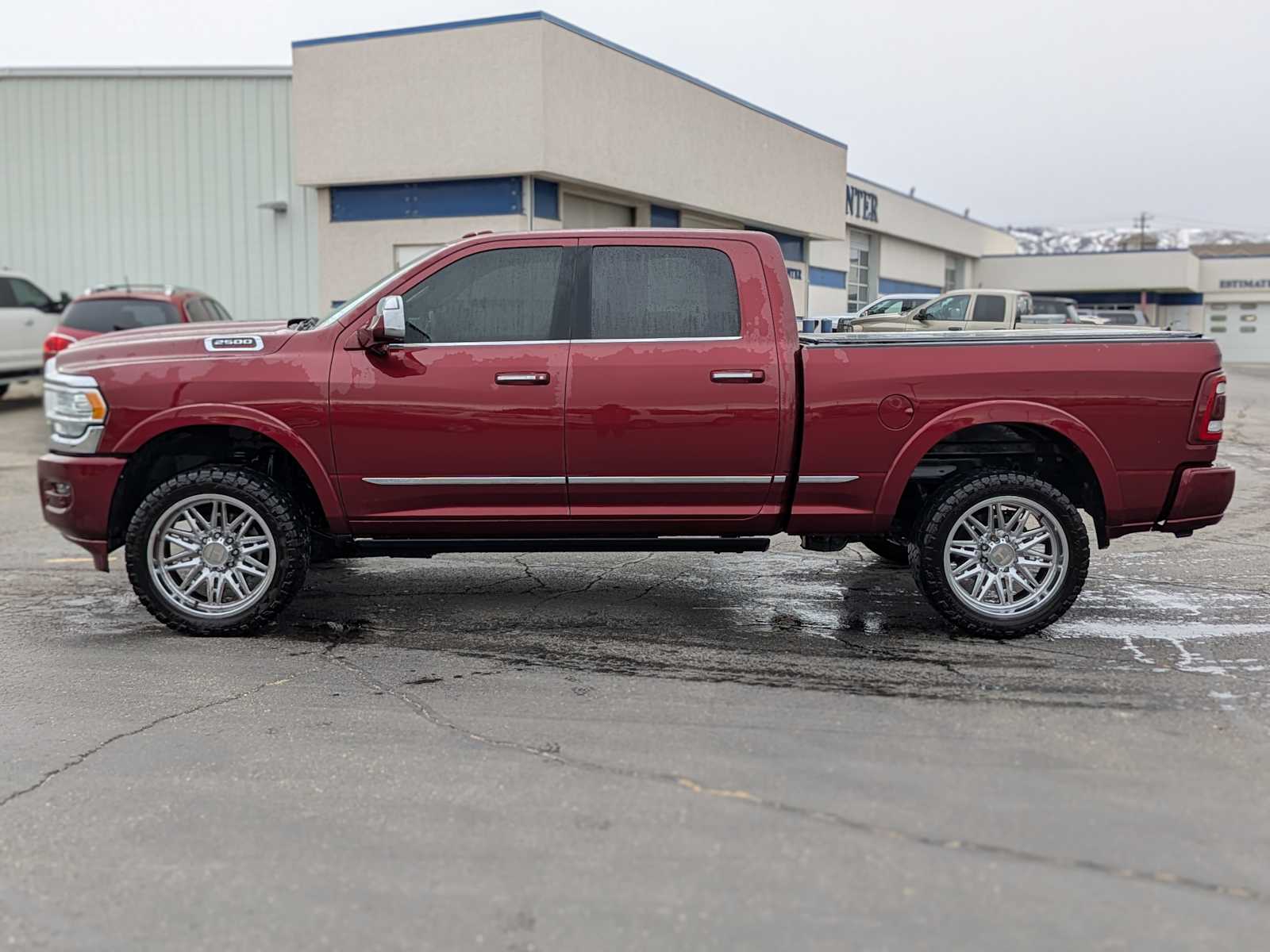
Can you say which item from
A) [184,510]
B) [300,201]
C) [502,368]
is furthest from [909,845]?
[300,201]

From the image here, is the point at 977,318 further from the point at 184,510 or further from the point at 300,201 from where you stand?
the point at 184,510

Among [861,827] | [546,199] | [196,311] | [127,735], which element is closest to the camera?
[861,827]

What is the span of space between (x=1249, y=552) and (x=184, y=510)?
7.02 metres

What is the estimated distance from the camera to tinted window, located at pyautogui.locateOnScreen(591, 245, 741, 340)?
5750mm

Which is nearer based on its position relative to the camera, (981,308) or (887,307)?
(981,308)

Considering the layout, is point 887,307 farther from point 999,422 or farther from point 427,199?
point 999,422

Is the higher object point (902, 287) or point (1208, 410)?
point (902, 287)

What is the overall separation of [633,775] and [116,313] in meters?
12.7

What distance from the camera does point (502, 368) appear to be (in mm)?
5637

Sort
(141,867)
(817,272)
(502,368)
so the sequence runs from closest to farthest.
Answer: (141,867) < (502,368) < (817,272)

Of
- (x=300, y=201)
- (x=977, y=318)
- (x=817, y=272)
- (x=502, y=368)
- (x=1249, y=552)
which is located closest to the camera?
(x=502, y=368)

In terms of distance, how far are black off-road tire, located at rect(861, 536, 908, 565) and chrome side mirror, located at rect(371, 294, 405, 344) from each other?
3.02 meters

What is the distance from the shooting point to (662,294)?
5797 mm

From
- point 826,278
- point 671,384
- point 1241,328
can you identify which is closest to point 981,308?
point 671,384
